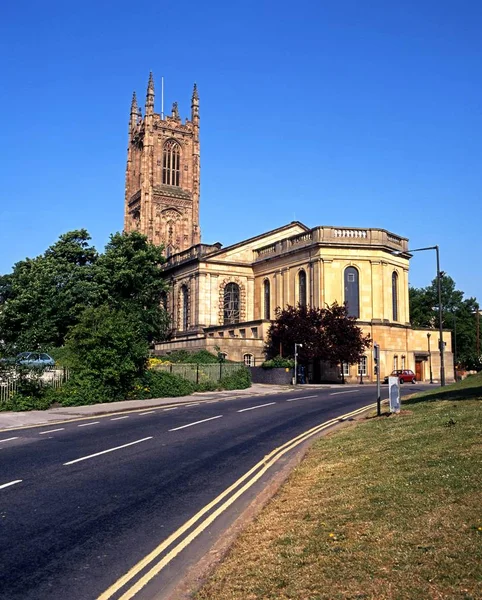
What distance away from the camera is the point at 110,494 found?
9.66 meters

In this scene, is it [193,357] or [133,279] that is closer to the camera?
[193,357]

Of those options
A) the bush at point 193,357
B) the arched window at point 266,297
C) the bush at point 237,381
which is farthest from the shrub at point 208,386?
the arched window at point 266,297

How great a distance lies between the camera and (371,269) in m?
55.7

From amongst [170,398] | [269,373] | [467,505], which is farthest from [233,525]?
[269,373]

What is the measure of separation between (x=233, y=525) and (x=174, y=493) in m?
2.28

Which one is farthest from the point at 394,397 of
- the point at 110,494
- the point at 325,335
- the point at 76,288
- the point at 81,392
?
the point at 76,288

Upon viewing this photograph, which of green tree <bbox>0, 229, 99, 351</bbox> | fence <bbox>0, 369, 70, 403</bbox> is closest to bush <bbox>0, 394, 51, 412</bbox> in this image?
fence <bbox>0, 369, 70, 403</bbox>

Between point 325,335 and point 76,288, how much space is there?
21.4 metres

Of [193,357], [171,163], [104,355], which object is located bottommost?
[193,357]

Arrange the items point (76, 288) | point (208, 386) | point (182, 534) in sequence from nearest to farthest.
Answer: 1. point (182, 534)
2. point (208, 386)
3. point (76, 288)

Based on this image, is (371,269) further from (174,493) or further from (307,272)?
(174,493)

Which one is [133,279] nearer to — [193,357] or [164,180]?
[193,357]

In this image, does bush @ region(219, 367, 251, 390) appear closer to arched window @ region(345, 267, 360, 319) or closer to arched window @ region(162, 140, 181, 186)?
arched window @ region(345, 267, 360, 319)

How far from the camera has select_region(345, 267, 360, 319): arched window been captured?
5550cm
